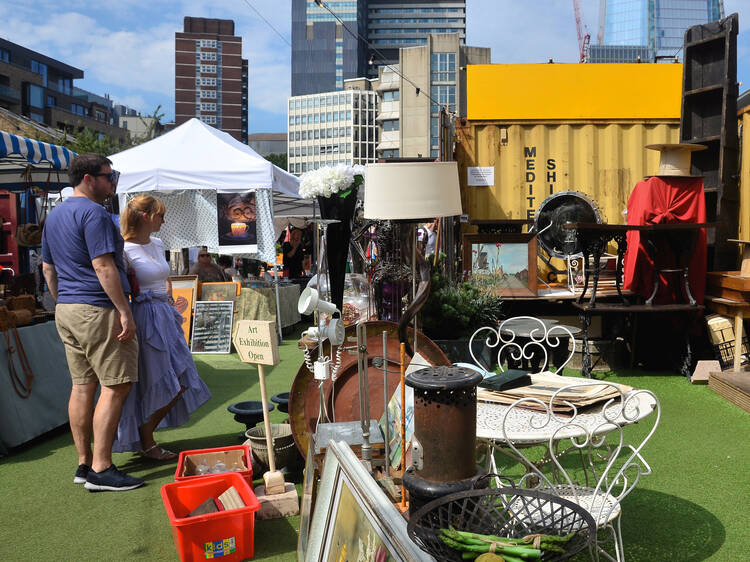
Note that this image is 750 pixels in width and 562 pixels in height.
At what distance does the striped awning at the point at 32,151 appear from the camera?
5696 millimetres

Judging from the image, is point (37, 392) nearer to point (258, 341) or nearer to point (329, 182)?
point (258, 341)

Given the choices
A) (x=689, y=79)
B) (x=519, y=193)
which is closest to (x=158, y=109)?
(x=519, y=193)

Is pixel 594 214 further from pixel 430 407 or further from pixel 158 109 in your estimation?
pixel 158 109

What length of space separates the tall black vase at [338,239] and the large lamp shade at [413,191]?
1373 mm

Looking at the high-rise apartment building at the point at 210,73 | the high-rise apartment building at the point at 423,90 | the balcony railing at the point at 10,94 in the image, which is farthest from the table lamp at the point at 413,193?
the high-rise apartment building at the point at 210,73

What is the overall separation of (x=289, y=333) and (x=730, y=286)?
21.2ft

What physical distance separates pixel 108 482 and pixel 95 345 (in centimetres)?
82

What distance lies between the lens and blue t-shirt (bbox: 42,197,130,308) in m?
3.74

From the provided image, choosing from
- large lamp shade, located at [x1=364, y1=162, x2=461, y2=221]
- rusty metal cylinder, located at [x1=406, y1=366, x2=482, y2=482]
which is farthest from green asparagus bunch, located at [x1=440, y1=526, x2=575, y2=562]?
large lamp shade, located at [x1=364, y1=162, x2=461, y2=221]

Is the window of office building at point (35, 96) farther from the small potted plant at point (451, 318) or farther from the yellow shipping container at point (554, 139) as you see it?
the small potted plant at point (451, 318)

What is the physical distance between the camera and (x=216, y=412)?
5750 mm

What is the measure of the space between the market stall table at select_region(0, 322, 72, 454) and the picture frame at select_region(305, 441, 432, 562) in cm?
319

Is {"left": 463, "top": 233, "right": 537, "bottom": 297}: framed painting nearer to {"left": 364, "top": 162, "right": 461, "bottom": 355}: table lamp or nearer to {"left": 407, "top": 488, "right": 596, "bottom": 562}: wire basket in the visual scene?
{"left": 364, "top": 162, "right": 461, "bottom": 355}: table lamp

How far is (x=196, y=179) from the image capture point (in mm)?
8883
